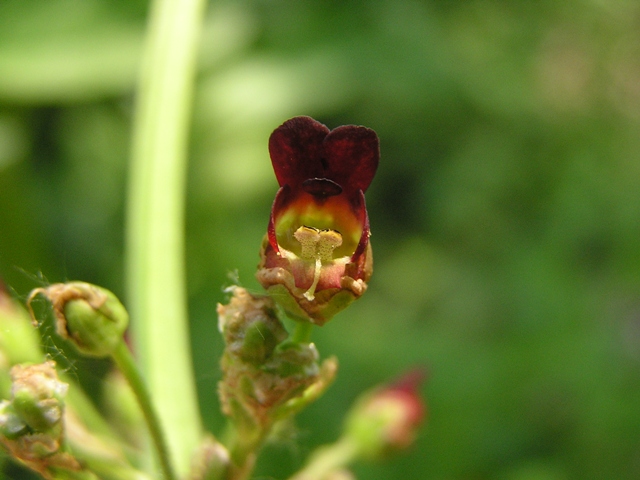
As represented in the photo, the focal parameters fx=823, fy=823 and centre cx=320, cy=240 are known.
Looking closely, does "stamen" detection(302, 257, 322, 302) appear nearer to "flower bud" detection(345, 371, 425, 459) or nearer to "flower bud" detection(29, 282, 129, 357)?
"flower bud" detection(29, 282, 129, 357)

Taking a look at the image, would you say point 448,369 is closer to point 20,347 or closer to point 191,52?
point 191,52

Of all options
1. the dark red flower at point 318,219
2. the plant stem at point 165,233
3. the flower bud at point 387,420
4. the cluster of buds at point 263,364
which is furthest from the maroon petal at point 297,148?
the flower bud at point 387,420

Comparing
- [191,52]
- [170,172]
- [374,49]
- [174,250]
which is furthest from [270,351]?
[374,49]

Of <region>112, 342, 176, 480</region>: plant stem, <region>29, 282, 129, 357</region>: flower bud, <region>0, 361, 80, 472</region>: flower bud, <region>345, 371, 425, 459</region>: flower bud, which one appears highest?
<region>345, 371, 425, 459</region>: flower bud

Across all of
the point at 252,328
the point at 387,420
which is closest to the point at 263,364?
the point at 252,328

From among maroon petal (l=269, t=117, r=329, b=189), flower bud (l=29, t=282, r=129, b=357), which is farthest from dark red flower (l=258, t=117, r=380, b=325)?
flower bud (l=29, t=282, r=129, b=357)

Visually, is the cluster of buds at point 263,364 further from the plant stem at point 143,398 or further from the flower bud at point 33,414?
the flower bud at point 33,414
